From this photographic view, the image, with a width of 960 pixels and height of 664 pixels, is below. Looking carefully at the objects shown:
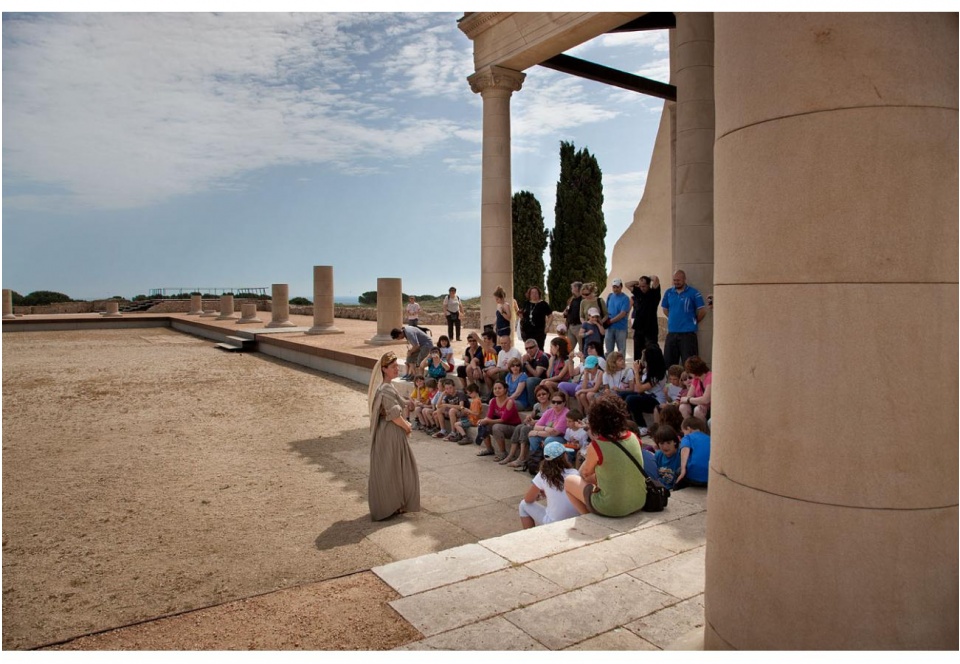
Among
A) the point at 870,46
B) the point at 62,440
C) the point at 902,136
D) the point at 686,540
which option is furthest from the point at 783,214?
the point at 62,440

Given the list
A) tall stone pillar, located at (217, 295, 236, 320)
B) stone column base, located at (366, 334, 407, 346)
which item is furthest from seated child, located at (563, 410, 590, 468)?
tall stone pillar, located at (217, 295, 236, 320)

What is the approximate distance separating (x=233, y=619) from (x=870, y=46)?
4.30 m

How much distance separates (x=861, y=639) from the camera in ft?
7.99

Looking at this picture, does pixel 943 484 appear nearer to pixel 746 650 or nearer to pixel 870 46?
pixel 746 650

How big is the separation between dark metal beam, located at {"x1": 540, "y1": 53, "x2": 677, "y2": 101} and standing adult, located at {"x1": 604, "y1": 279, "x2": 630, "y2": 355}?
191 inches

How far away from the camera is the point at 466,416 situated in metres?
11.1

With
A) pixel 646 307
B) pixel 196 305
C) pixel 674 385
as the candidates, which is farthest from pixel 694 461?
pixel 196 305

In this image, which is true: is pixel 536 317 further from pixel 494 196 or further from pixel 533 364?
pixel 494 196

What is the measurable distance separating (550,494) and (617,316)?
5.08m

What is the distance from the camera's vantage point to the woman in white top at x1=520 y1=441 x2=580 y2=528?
6188 millimetres

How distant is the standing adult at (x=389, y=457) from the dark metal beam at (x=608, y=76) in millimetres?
8288

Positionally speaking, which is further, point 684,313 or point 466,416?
point 466,416

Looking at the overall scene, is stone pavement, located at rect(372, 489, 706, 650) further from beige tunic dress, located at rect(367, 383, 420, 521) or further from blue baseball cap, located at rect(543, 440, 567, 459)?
beige tunic dress, located at rect(367, 383, 420, 521)

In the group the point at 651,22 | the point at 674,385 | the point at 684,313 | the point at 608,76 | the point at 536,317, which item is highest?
the point at 651,22
